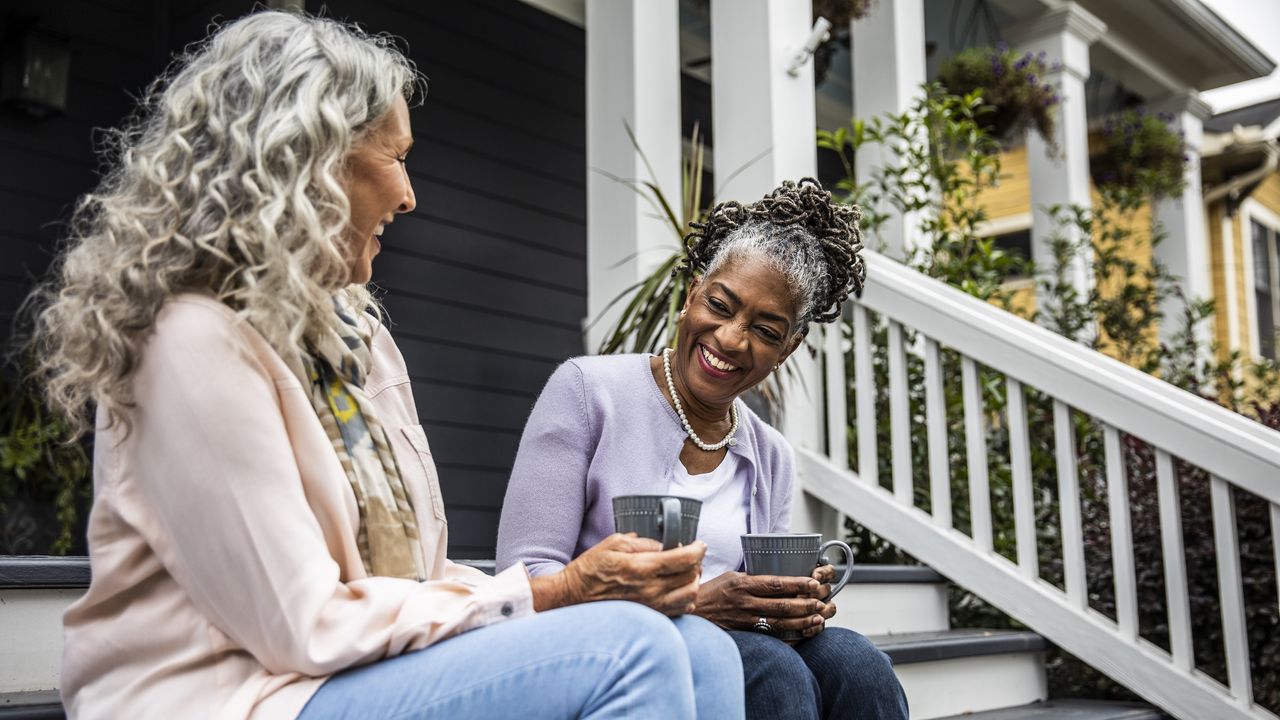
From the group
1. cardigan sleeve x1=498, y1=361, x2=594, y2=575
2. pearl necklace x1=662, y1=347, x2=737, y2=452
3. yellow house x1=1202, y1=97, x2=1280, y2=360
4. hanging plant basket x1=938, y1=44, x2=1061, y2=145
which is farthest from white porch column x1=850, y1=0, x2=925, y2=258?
yellow house x1=1202, y1=97, x2=1280, y2=360

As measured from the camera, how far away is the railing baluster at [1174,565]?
2.84 metres

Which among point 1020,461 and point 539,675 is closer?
point 539,675

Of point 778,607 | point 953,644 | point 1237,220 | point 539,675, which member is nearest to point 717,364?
point 778,607

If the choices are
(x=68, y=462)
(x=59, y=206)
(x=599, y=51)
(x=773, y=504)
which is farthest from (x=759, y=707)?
(x=59, y=206)

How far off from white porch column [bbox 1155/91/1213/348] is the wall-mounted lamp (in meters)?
5.45

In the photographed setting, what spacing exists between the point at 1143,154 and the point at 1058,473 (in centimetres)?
363

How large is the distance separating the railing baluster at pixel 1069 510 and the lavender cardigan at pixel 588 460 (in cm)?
128

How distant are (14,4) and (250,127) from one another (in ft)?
11.4

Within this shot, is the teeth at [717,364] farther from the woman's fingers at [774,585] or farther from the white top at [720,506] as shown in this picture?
the woman's fingers at [774,585]

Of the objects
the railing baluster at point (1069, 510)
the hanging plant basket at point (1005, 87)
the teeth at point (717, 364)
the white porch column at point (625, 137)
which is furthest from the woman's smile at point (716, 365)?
the hanging plant basket at point (1005, 87)

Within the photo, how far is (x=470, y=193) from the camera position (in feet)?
16.5

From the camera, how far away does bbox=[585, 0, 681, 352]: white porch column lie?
352 centimetres

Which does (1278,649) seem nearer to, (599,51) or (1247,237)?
(599,51)

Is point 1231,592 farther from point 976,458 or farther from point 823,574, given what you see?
point 823,574
